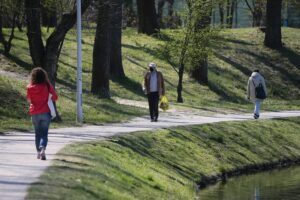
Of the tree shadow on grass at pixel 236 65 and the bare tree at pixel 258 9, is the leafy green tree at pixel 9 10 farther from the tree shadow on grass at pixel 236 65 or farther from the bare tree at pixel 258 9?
the bare tree at pixel 258 9

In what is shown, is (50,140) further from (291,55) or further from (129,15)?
(129,15)

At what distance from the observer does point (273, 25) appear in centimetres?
4981

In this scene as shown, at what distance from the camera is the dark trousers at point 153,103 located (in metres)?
24.9

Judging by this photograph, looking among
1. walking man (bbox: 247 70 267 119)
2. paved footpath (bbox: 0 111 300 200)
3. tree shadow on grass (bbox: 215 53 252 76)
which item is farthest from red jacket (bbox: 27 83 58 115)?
tree shadow on grass (bbox: 215 53 252 76)

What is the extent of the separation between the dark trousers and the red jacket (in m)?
9.61

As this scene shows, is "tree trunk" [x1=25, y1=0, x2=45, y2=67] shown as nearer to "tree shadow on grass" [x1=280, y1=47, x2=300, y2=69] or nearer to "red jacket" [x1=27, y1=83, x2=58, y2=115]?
"red jacket" [x1=27, y1=83, x2=58, y2=115]

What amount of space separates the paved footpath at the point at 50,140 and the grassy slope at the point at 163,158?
0.99 ft

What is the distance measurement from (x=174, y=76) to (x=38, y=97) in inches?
1026

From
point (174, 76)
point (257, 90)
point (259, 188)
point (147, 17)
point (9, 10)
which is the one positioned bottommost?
point (259, 188)

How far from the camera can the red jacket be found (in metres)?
15.3

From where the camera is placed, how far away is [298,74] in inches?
1884

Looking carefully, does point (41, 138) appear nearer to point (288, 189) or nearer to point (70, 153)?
point (70, 153)

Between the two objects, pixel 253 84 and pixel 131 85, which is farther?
pixel 131 85

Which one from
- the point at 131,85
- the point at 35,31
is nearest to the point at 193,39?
the point at 131,85
